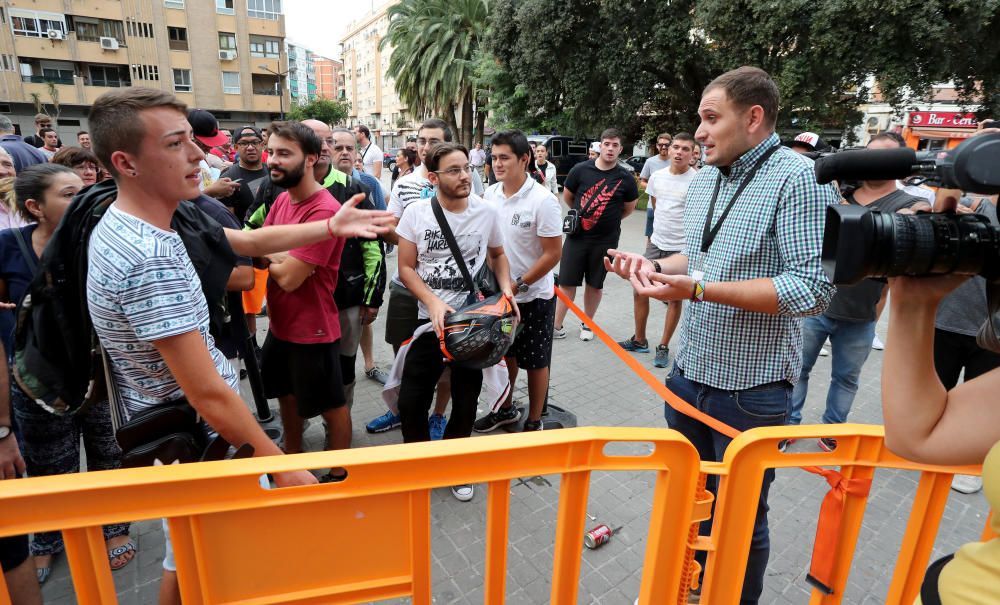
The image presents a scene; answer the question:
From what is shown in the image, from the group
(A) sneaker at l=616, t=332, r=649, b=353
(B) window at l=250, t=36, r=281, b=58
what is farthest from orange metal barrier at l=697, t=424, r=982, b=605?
(B) window at l=250, t=36, r=281, b=58

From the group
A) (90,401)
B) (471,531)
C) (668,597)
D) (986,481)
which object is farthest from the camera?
(471,531)

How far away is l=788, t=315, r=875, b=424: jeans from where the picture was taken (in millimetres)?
3691

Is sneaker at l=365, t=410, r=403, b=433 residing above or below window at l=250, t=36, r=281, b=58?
below

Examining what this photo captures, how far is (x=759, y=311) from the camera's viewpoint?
1884mm

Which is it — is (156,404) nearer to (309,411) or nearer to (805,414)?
(309,411)

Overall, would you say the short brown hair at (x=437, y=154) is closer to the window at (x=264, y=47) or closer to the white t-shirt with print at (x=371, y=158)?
the white t-shirt with print at (x=371, y=158)

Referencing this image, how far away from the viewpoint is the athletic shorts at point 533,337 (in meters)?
3.82

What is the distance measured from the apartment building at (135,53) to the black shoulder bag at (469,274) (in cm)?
4214

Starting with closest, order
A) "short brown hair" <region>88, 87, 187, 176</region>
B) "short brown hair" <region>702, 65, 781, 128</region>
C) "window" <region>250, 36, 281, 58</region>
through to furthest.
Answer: "short brown hair" <region>88, 87, 187, 176</region>, "short brown hair" <region>702, 65, 781, 128</region>, "window" <region>250, 36, 281, 58</region>

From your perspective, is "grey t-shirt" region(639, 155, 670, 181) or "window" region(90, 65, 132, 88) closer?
"grey t-shirt" region(639, 155, 670, 181)

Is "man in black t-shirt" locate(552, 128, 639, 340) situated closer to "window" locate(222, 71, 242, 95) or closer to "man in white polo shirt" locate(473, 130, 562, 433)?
"man in white polo shirt" locate(473, 130, 562, 433)

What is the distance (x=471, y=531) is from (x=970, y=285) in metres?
3.24

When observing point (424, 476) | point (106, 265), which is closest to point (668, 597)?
point (424, 476)

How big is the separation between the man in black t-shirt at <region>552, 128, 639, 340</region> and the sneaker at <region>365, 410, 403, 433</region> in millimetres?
2567
